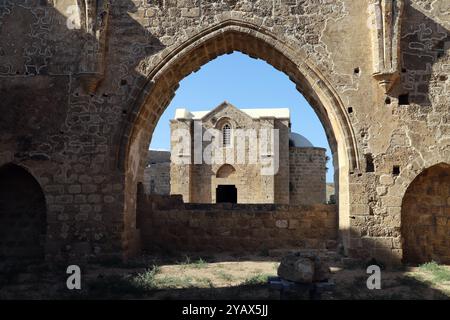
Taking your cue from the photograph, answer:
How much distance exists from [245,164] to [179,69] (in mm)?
15624

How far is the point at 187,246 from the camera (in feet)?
29.7

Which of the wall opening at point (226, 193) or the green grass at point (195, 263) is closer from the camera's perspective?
the green grass at point (195, 263)

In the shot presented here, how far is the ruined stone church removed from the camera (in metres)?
23.5

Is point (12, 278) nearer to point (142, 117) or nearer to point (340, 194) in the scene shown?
point (142, 117)

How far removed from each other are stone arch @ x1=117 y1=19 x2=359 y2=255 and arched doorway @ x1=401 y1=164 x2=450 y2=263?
110 cm

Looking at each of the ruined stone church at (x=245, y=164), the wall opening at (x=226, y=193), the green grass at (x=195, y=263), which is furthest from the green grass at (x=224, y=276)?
the wall opening at (x=226, y=193)

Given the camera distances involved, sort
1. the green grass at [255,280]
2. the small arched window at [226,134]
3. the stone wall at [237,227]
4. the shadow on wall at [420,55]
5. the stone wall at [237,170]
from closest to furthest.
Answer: the green grass at [255,280]
the shadow on wall at [420,55]
the stone wall at [237,227]
the stone wall at [237,170]
the small arched window at [226,134]

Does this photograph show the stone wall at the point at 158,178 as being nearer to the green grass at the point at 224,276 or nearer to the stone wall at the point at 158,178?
the stone wall at the point at 158,178

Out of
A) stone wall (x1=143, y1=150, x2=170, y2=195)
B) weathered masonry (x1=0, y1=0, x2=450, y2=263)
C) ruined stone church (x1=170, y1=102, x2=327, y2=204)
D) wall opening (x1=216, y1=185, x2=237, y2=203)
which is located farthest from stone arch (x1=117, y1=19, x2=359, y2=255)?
stone wall (x1=143, y1=150, x2=170, y2=195)

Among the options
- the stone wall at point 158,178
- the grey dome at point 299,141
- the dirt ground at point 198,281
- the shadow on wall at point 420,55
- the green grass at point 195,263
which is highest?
the grey dome at point 299,141

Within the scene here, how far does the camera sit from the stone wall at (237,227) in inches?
352

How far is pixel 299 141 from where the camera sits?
26.5 metres

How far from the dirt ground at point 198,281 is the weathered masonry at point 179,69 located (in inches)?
23.5
